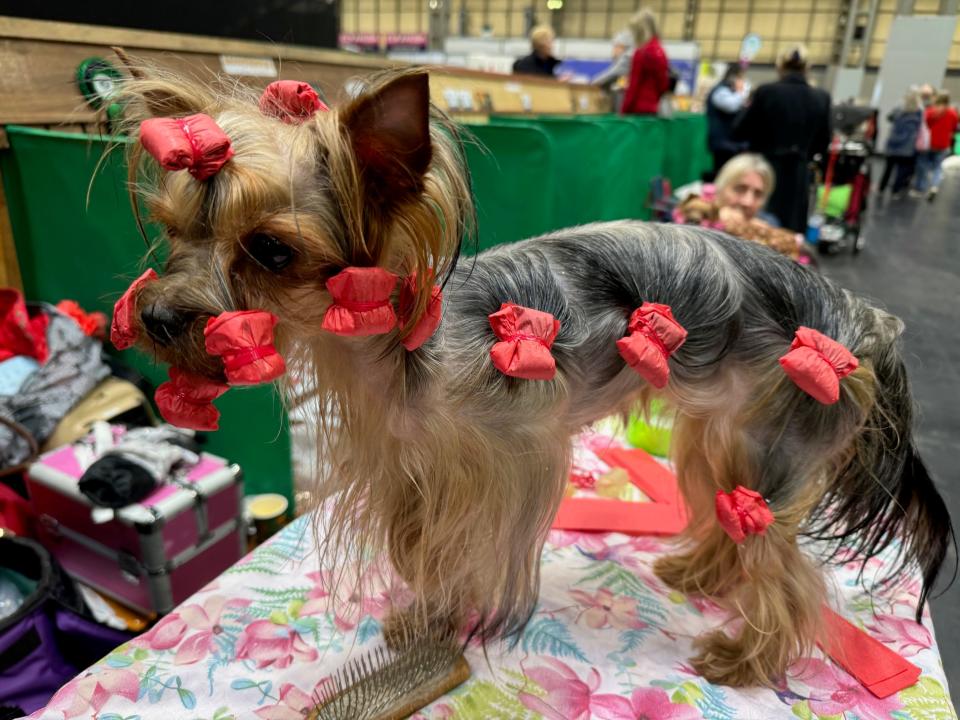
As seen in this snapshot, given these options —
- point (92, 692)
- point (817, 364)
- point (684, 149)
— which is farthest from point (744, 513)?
point (684, 149)

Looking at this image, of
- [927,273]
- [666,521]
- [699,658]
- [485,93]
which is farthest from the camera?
[927,273]

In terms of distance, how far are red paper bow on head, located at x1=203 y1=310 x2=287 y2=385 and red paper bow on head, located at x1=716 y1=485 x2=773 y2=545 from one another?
36.6 inches

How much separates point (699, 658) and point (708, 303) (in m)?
0.82

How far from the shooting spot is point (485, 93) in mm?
5188

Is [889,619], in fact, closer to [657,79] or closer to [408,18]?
[657,79]


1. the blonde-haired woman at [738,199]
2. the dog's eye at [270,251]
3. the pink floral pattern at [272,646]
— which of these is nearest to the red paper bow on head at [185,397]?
the dog's eye at [270,251]

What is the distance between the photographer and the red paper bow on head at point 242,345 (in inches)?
32.0

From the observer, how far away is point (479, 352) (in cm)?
109

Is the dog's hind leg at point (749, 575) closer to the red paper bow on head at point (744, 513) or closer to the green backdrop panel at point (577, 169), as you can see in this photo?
the red paper bow on head at point (744, 513)

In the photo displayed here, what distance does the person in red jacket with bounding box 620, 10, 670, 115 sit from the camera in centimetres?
543

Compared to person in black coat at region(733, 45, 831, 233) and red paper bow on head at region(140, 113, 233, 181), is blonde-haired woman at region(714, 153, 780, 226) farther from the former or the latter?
red paper bow on head at region(140, 113, 233, 181)

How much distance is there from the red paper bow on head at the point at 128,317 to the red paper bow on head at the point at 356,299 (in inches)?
9.5

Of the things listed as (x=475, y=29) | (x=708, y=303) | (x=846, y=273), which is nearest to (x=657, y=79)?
(x=846, y=273)

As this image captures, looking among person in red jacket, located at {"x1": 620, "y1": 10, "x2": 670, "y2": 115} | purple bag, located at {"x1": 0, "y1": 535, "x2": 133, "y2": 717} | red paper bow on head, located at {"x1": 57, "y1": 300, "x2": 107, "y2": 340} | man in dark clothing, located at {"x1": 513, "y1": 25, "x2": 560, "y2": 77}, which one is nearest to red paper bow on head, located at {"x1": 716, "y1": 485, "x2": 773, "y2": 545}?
purple bag, located at {"x1": 0, "y1": 535, "x2": 133, "y2": 717}
